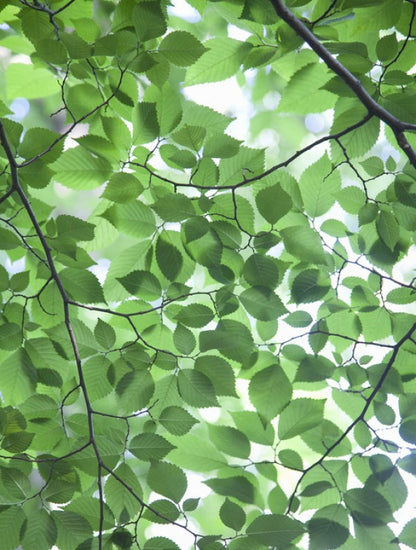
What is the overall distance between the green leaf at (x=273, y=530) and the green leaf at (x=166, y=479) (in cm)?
15

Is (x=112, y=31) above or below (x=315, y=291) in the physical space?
above

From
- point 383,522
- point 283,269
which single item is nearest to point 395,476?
point 383,522

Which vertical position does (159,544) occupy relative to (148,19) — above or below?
below

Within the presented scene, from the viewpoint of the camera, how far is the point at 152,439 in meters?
0.98

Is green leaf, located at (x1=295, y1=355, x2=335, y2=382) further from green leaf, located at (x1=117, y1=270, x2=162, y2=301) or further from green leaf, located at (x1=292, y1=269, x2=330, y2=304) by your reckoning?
green leaf, located at (x1=117, y1=270, x2=162, y2=301)

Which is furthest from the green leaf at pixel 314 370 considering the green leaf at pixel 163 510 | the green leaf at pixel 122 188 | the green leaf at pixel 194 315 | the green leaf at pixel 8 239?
the green leaf at pixel 8 239

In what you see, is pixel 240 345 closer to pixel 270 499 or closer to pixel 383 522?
pixel 270 499

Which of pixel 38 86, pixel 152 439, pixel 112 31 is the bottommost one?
pixel 152 439

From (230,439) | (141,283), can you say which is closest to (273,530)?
(230,439)

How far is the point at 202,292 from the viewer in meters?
0.97

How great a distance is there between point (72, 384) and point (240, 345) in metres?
0.34

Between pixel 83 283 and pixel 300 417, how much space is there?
1.66 feet

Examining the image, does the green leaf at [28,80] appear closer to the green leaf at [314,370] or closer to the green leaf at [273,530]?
the green leaf at [314,370]

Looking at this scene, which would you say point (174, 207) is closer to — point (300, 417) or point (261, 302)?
point (261, 302)
